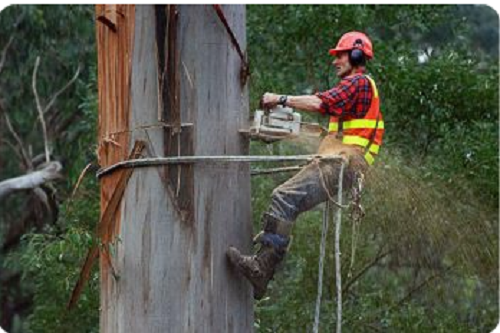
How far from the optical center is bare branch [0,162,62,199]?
13.2m

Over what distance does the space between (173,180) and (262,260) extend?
1.89 ft

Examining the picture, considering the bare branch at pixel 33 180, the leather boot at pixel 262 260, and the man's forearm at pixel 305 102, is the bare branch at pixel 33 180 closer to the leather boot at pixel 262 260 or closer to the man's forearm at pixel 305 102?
the man's forearm at pixel 305 102

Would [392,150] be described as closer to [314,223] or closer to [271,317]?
[314,223]

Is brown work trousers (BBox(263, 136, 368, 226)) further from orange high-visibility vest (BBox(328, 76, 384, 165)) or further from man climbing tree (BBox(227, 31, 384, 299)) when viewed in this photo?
orange high-visibility vest (BBox(328, 76, 384, 165))

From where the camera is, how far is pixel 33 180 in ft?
43.5

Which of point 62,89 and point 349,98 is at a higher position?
point 349,98

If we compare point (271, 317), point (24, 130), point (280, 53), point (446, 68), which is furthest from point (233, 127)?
point (24, 130)

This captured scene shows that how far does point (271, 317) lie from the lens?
9430mm

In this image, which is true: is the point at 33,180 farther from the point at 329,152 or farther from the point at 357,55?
the point at 329,152

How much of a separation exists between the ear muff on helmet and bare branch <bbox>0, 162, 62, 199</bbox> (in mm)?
7644

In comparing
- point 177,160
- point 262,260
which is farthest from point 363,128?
point 177,160

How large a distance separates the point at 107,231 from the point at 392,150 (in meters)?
4.94

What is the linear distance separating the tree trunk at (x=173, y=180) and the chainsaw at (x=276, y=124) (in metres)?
0.27

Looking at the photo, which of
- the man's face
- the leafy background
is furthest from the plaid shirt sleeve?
the leafy background
